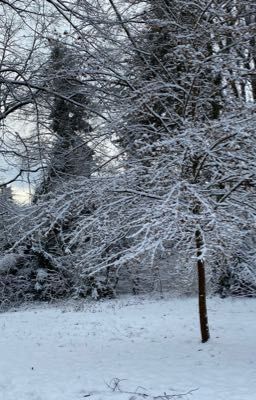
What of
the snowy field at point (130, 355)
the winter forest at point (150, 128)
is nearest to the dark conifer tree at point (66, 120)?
the winter forest at point (150, 128)

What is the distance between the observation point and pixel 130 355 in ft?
29.7

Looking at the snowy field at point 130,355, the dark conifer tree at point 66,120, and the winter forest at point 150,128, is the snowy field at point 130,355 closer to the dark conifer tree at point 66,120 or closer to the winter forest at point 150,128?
the winter forest at point 150,128

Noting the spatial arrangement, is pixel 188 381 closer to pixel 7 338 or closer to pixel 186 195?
pixel 186 195

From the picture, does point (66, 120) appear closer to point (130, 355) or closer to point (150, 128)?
point (150, 128)

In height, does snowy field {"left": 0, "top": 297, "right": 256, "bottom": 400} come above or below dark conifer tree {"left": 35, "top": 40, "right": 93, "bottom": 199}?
below

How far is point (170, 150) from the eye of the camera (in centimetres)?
655

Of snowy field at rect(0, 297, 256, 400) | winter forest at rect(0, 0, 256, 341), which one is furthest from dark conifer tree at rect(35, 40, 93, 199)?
snowy field at rect(0, 297, 256, 400)

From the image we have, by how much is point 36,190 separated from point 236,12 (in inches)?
186

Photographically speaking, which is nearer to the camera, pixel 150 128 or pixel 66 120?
pixel 150 128

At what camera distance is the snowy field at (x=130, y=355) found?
6.70 m

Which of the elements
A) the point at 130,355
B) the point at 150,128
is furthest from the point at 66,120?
the point at 130,355

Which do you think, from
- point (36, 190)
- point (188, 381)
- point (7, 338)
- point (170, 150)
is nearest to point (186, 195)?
point (170, 150)

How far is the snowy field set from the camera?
670 cm

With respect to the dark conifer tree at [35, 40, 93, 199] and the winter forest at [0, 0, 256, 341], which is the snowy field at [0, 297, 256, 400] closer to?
the winter forest at [0, 0, 256, 341]
